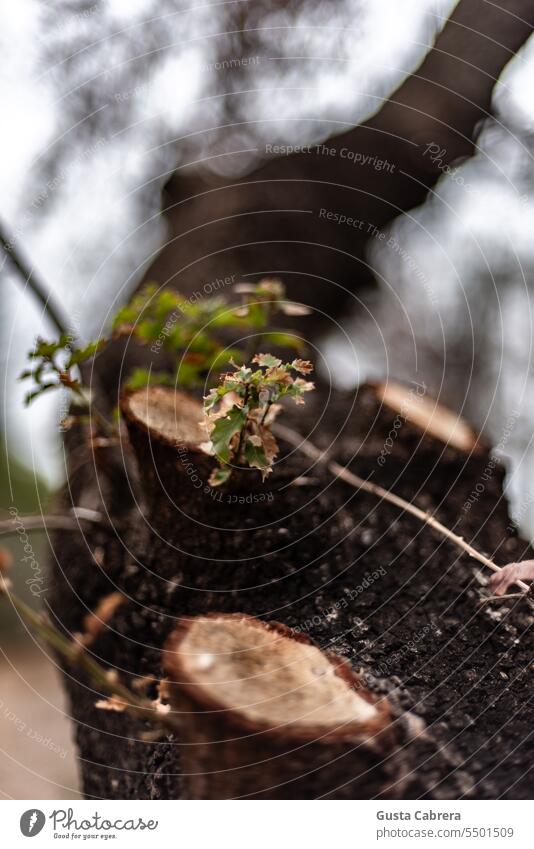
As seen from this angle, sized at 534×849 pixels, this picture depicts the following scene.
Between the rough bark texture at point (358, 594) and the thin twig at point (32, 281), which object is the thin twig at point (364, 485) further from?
A: the thin twig at point (32, 281)

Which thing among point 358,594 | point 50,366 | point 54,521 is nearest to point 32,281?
point 50,366

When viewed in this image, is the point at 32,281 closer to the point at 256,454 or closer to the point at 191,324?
the point at 191,324

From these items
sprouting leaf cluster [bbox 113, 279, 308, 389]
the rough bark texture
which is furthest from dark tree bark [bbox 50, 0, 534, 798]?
sprouting leaf cluster [bbox 113, 279, 308, 389]

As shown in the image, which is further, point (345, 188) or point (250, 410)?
point (345, 188)

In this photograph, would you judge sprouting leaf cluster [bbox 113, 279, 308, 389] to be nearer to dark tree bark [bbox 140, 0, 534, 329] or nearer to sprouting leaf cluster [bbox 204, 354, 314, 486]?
sprouting leaf cluster [bbox 204, 354, 314, 486]

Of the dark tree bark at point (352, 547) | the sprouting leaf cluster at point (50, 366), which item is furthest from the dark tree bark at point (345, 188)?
the sprouting leaf cluster at point (50, 366)

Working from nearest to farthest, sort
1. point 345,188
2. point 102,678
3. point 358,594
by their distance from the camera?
1. point 102,678
2. point 358,594
3. point 345,188
